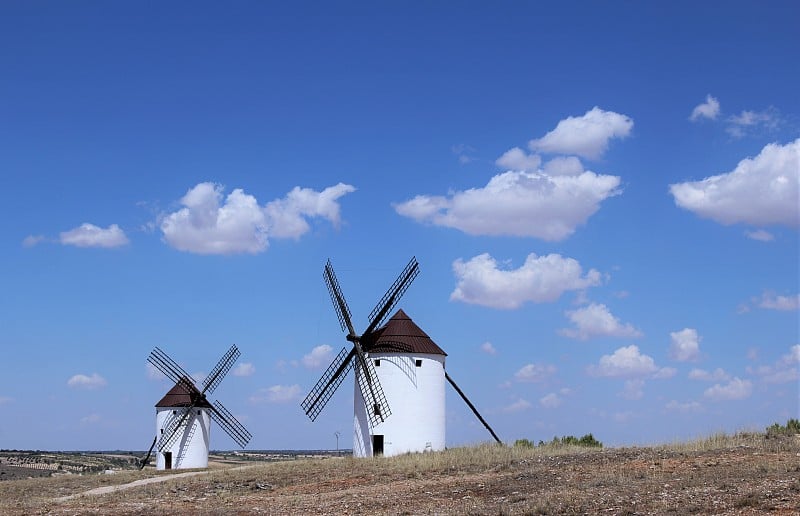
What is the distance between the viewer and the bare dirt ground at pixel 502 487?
17500 mm

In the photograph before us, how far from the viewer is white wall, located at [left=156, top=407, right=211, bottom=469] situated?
46844mm

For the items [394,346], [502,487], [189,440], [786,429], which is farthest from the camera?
[189,440]

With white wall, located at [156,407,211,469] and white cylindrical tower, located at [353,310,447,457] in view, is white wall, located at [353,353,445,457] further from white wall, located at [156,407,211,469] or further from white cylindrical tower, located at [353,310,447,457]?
white wall, located at [156,407,211,469]

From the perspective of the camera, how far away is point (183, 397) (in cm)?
4788

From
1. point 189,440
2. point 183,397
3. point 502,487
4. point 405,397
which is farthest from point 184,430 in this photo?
point 502,487

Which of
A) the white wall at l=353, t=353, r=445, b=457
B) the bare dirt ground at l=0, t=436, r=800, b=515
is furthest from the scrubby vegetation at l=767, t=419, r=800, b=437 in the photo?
the white wall at l=353, t=353, r=445, b=457

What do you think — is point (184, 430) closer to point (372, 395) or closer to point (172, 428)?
point (172, 428)

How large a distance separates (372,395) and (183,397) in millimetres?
15616

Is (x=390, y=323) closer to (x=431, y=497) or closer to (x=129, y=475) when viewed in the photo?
(x=129, y=475)

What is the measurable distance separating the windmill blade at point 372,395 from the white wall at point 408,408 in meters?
0.18

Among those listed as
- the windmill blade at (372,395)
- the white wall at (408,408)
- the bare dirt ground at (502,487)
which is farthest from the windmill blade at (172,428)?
the bare dirt ground at (502,487)

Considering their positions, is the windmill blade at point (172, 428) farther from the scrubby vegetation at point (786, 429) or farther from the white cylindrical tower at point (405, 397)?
the scrubby vegetation at point (786, 429)

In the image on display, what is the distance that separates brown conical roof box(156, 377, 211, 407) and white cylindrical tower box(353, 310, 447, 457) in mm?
13648

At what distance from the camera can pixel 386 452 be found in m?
36.8
